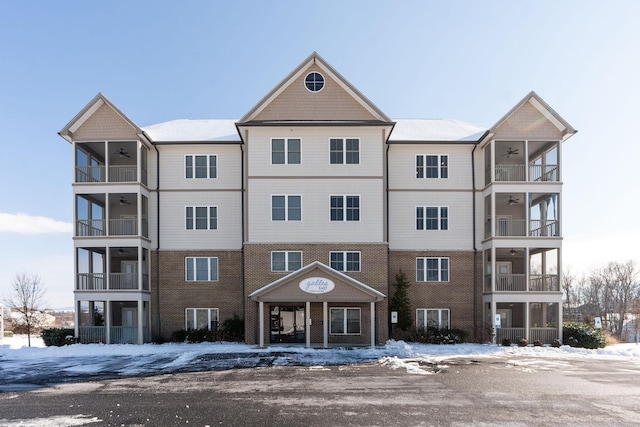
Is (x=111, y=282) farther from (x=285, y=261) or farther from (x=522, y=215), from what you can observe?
(x=522, y=215)

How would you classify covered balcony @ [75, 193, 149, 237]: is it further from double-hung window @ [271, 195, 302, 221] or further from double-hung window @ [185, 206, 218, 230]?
double-hung window @ [271, 195, 302, 221]

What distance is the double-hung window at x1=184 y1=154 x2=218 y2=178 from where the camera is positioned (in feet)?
86.9

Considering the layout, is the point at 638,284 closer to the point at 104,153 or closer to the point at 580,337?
the point at 580,337

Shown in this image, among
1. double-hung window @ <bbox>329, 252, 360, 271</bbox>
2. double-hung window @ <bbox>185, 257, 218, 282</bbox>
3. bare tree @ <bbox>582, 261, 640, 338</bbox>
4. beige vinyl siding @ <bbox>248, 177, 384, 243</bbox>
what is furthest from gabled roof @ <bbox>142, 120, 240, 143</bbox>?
bare tree @ <bbox>582, 261, 640, 338</bbox>

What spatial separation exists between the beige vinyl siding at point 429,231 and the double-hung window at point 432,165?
1.13 m

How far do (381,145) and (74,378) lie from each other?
1817 cm

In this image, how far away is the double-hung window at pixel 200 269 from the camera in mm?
26109

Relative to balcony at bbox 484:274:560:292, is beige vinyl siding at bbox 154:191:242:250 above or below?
above

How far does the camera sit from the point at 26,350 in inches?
901

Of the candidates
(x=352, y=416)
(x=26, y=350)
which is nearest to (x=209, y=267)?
(x=26, y=350)

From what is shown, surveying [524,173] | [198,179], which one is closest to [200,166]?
[198,179]

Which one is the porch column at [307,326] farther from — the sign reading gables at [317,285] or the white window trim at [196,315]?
the white window trim at [196,315]

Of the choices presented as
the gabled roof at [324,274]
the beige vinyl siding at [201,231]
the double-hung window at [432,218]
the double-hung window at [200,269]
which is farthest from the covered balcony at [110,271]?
the double-hung window at [432,218]

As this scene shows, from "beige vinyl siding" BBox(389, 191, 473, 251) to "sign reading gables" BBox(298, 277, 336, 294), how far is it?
521cm
